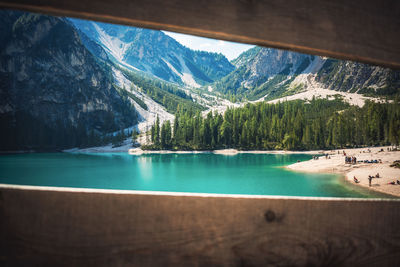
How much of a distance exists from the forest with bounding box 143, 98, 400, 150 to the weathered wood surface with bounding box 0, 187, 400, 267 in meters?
59.6

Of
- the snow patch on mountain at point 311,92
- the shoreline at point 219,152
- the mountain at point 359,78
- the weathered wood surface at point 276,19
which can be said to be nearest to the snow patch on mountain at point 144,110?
the shoreline at point 219,152

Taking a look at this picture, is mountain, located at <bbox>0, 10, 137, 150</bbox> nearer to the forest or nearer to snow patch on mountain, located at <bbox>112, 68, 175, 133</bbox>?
snow patch on mountain, located at <bbox>112, 68, 175, 133</bbox>

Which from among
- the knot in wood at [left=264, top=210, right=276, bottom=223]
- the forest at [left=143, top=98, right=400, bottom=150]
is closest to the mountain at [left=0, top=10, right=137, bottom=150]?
the forest at [left=143, top=98, right=400, bottom=150]

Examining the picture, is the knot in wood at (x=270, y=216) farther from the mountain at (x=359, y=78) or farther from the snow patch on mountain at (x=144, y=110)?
the mountain at (x=359, y=78)

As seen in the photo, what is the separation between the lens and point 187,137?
7550cm

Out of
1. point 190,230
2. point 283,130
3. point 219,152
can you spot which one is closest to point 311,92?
point 283,130

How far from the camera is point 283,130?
68625 mm

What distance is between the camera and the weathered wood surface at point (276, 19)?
782 mm

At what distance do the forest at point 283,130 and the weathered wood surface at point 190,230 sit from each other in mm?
59620

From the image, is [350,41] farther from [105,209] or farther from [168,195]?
[105,209]

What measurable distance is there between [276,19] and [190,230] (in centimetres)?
80

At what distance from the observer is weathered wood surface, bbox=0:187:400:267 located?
743mm

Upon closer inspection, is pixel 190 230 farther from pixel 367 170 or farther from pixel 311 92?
pixel 311 92

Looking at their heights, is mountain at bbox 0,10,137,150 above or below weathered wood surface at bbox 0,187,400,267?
above
